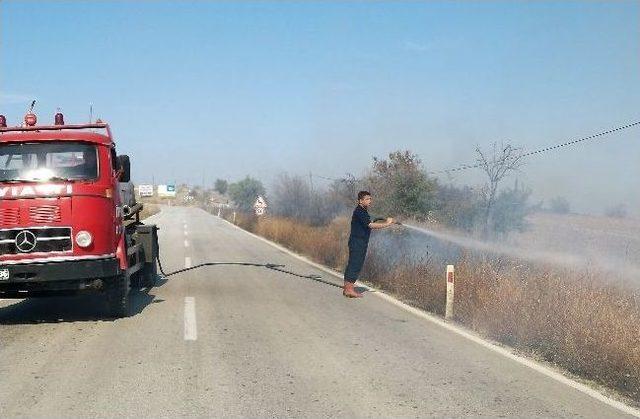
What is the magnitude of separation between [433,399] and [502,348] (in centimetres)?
249

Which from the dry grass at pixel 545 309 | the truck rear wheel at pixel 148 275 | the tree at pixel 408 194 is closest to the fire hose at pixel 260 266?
the truck rear wheel at pixel 148 275

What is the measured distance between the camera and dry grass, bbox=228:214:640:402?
6355 mm

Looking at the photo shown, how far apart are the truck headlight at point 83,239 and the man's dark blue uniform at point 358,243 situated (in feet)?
15.7

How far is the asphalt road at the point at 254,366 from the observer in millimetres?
4965

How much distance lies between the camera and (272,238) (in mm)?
27984

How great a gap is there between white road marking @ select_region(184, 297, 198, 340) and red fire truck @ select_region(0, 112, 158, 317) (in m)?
0.95

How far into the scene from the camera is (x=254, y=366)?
6.14 metres

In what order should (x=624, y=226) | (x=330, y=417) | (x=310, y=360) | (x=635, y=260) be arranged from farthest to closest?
(x=624, y=226) → (x=635, y=260) → (x=310, y=360) → (x=330, y=417)

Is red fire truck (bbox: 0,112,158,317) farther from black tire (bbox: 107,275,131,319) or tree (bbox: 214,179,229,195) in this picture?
tree (bbox: 214,179,229,195)

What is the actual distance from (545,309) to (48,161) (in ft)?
23.9

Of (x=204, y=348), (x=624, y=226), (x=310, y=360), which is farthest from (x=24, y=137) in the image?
(x=624, y=226)

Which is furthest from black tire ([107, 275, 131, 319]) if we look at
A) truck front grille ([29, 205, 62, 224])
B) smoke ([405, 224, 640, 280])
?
smoke ([405, 224, 640, 280])

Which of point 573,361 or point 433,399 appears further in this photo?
point 573,361

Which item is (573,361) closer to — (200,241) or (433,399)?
(433,399)
